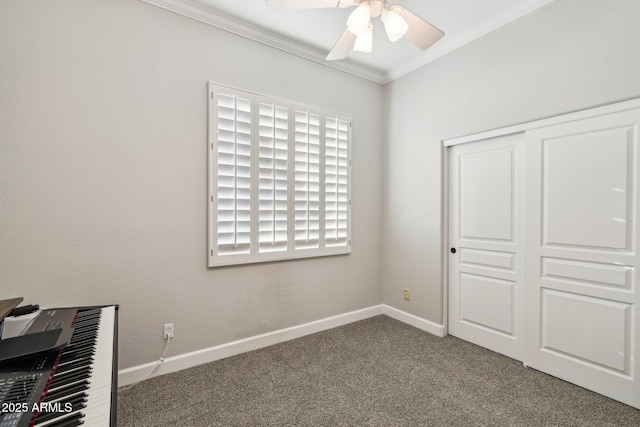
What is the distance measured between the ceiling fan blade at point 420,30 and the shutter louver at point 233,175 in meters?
1.44

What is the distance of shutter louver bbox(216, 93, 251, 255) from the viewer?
251 cm


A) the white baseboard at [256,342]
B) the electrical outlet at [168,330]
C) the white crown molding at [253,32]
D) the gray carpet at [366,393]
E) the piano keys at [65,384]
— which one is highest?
the white crown molding at [253,32]

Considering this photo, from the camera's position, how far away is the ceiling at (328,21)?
7.69ft

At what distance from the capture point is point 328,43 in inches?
115

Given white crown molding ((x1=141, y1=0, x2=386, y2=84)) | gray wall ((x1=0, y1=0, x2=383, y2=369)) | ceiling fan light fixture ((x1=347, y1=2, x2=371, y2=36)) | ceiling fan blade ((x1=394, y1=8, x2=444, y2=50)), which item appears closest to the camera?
ceiling fan light fixture ((x1=347, y1=2, x2=371, y2=36))

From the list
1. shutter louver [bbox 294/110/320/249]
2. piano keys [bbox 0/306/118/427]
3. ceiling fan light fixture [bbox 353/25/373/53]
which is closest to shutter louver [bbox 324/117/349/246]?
shutter louver [bbox 294/110/320/249]

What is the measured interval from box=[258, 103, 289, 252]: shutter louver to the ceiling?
2.17ft

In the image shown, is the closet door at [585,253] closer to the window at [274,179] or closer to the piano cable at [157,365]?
the window at [274,179]

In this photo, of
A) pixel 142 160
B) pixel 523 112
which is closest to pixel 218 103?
pixel 142 160

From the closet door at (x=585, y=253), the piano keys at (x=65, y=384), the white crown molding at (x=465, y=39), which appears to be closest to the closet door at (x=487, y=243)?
the closet door at (x=585, y=253)

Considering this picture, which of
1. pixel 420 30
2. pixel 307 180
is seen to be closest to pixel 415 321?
pixel 307 180

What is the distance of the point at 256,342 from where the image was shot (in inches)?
108

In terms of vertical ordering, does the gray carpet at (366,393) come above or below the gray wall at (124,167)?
below

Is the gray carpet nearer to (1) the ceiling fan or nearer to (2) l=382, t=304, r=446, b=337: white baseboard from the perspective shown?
(2) l=382, t=304, r=446, b=337: white baseboard
